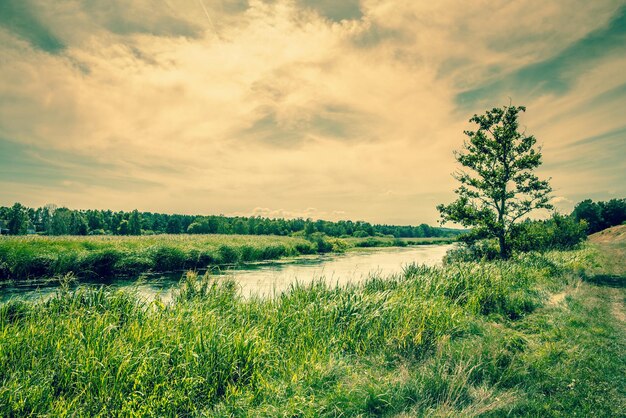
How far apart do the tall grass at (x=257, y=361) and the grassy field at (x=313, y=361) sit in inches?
1.1

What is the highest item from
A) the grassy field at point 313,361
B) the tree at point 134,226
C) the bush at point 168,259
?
the tree at point 134,226

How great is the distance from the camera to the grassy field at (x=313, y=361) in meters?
4.42

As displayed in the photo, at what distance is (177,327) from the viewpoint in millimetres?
6324

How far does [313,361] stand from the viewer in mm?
5613

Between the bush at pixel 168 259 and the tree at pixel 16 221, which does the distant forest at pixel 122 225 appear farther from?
the bush at pixel 168 259

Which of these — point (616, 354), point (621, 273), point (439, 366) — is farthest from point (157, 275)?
point (621, 273)

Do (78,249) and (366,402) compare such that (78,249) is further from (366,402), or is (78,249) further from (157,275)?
(366,402)

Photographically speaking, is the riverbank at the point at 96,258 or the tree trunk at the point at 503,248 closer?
the tree trunk at the point at 503,248

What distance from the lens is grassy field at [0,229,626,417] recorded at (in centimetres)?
442

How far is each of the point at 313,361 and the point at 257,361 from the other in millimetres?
955

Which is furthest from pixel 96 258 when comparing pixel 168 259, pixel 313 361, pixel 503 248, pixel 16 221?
pixel 16 221

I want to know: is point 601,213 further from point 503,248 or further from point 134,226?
point 134,226

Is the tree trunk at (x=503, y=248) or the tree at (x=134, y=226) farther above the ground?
the tree at (x=134, y=226)

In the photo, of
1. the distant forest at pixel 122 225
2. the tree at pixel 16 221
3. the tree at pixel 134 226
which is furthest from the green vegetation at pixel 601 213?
the tree at pixel 16 221
